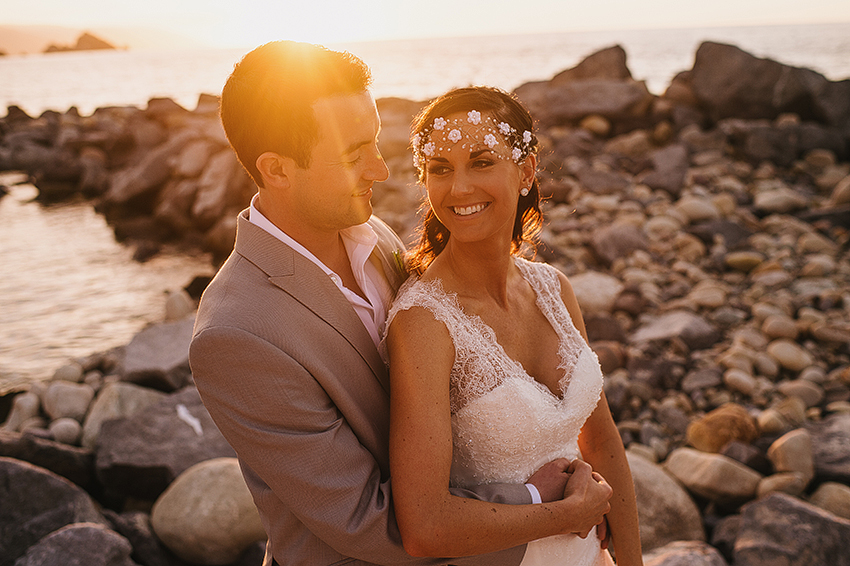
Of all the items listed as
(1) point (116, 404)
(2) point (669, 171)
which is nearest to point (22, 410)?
(1) point (116, 404)

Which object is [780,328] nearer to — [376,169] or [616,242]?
[616,242]

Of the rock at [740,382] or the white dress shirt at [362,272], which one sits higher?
the white dress shirt at [362,272]

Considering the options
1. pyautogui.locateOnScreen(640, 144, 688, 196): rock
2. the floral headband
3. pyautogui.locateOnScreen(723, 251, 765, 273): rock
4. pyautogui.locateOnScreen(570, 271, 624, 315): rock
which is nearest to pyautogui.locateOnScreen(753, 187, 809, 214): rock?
pyautogui.locateOnScreen(640, 144, 688, 196): rock

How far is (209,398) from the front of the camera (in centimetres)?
192

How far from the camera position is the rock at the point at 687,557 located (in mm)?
3506

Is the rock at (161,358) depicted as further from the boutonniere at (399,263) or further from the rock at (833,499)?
the rock at (833,499)

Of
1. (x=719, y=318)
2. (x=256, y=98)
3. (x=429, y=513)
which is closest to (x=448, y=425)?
(x=429, y=513)

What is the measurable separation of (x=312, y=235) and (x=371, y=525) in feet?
3.60

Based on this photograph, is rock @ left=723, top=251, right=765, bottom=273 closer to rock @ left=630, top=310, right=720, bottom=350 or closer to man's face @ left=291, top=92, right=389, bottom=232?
rock @ left=630, top=310, right=720, bottom=350

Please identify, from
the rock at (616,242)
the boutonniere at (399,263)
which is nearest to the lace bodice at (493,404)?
the boutonniere at (399,263)

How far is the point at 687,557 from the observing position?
353 centimetres

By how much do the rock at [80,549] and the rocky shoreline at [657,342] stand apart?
0.04ft

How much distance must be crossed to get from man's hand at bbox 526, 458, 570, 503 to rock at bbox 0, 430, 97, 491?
4837 millimetres

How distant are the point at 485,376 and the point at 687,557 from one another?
2.22 metres
